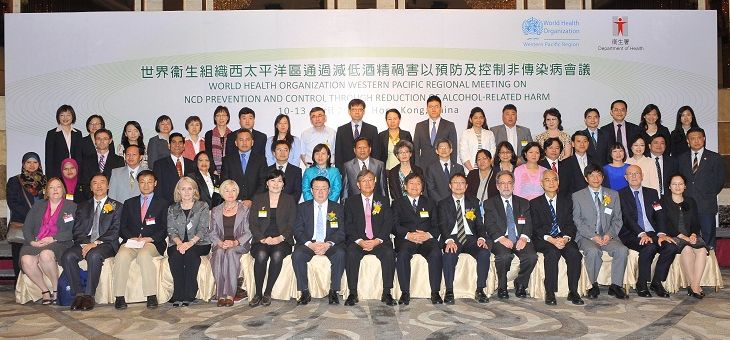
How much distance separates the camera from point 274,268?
5.47 m

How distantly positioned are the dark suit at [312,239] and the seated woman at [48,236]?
178cm

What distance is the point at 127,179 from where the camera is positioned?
20.8 ft

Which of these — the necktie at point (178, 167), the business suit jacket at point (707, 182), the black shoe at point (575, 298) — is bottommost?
the black shoe at point (575, 298)

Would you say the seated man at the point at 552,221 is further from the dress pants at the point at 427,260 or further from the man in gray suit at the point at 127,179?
the man in gray suit at the point at 127,179

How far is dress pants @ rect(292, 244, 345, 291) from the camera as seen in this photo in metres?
5.47

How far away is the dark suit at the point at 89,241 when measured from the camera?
5.40 meters

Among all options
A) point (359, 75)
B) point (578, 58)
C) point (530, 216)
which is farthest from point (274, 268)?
point (578, 58)

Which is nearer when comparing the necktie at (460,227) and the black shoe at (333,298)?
the black shoe at (333,298)

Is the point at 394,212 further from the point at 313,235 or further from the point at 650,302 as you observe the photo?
the point at 650,302

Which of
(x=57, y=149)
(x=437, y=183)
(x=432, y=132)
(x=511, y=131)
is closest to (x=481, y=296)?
(x=437, y=183)

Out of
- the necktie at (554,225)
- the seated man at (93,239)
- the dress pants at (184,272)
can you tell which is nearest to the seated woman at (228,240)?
the dress pants at (184,272)

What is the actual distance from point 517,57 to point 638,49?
1.26 meters

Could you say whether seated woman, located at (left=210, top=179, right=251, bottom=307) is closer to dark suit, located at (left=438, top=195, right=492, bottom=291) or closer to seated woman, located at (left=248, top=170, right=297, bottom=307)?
seated woman, located at (left=248, top=170, right=297, bottom=307)

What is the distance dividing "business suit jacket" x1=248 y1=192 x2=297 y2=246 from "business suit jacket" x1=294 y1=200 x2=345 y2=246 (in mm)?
50
